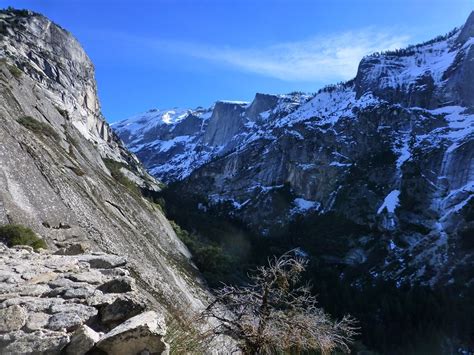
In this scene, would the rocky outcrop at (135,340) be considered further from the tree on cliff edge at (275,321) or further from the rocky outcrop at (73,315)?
the tree on cliff edge at (275,321)

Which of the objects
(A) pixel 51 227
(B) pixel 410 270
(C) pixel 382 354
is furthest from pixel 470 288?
(A) pixel 51 227

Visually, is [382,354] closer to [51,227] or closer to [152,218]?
[152,218]

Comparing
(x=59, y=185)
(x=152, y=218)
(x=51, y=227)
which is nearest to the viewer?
(x=51, y=227)

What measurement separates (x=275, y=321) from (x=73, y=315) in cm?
437

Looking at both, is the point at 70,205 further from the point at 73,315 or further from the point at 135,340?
the point at 135,340

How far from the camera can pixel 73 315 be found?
7.41m

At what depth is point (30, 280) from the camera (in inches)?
378

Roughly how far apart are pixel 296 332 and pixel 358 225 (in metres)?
192

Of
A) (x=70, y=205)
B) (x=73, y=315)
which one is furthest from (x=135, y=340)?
(x=70, y=205)

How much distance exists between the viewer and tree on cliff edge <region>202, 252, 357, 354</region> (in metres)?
9.70

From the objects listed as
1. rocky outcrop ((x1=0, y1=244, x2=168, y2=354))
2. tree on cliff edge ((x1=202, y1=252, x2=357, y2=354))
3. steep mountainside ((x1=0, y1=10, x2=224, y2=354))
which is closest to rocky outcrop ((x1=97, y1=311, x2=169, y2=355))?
Answer: rocky outcrop ((x1=0, y1=244, x2=168, y2=354))

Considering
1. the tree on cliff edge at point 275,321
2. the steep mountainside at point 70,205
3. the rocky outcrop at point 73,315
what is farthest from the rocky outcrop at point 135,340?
the steep mountainside at point 70,205

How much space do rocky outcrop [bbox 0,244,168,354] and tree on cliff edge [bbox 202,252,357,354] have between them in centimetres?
247

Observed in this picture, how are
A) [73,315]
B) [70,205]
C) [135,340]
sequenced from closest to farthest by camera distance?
1. [135,340]
2. [73,315]
3. [70,205]
